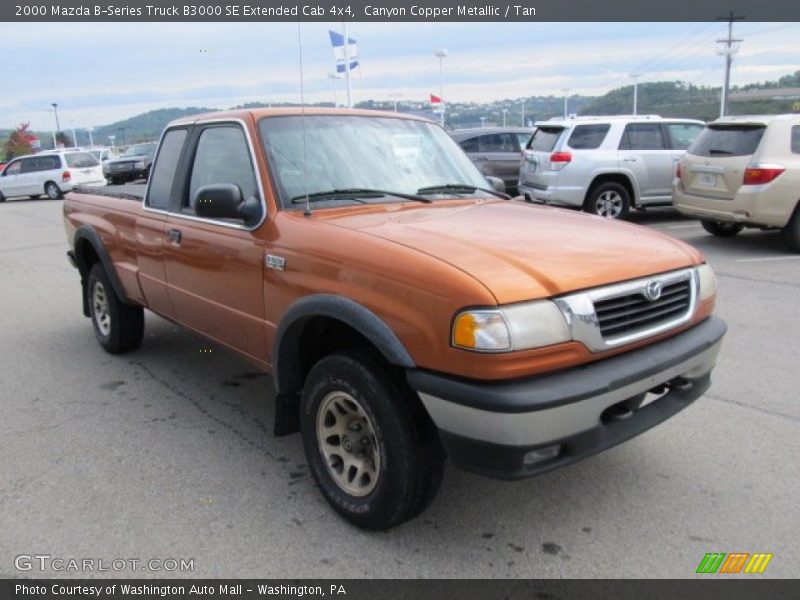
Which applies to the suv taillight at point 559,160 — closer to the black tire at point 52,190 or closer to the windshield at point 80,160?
the windshield at point 80,160

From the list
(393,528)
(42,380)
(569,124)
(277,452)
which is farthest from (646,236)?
(569,124)

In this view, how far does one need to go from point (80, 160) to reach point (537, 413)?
2492 cm

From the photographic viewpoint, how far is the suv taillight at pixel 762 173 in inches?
340

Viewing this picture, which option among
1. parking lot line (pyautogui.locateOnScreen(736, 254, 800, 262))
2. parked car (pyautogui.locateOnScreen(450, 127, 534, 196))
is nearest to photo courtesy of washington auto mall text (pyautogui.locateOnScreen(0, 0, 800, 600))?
parking lot line (pyautogui.locateOnScreen(736, 254, 800, 262))

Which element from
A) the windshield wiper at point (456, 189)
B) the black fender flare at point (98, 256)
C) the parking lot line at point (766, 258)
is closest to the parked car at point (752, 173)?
the parking lot line at point (766, 258)

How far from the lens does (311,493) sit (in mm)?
3365

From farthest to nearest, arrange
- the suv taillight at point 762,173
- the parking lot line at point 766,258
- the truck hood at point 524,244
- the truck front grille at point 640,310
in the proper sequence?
the parking lot line at point 766,258 → the suv taillight at point 762,173 → the truck front grille at point 640,310 → the truck hood at point 524,244

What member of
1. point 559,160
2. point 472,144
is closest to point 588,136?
point 559,160

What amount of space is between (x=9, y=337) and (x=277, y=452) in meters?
3.93

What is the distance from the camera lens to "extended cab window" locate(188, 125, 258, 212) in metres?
3.74

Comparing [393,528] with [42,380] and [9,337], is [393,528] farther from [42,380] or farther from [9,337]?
[9,337]

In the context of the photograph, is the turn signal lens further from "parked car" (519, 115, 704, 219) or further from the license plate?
"parked car" (519, 115, 704, 219)

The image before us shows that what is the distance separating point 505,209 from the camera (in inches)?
147

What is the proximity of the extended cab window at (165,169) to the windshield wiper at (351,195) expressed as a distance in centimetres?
142
